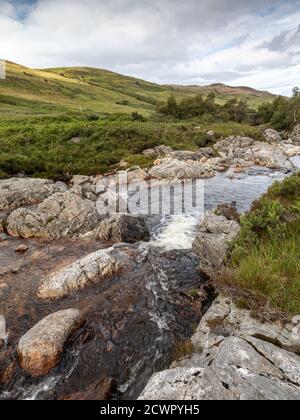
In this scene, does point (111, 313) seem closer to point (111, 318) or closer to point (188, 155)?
point (111, 318)

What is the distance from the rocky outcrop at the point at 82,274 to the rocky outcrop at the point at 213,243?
116 inches

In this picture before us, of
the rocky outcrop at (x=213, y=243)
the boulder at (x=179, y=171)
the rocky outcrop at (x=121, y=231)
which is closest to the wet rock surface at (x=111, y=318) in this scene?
the rocky outcrop at (x=213, y=243)

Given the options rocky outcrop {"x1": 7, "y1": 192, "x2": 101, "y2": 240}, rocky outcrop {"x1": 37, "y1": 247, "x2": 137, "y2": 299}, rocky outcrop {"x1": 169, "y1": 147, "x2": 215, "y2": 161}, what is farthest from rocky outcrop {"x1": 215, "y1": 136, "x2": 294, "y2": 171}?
rocky outcrop {"x1": 37, "y1": 247, "x2": 137, "y2": 299}

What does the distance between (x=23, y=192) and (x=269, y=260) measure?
19.1 meters

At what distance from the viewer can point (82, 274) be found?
1112 cm

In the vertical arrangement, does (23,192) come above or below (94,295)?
above

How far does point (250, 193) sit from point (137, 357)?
740 inches

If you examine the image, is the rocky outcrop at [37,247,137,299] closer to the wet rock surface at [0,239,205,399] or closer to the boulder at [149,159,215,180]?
the wet rock surface at [0,239,205,399]

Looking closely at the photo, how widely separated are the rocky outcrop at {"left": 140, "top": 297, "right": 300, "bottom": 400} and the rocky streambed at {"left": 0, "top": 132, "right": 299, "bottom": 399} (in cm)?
30

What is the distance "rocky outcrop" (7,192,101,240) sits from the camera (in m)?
16.1

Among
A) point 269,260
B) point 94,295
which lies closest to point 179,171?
point 94,295

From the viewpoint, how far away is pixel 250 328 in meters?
6.45

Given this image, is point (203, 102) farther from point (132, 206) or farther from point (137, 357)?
point (137, 357)

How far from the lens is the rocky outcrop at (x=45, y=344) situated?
7434mm
